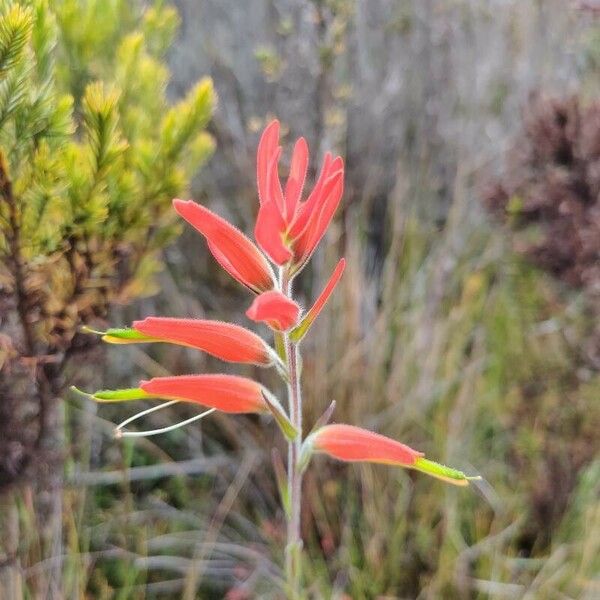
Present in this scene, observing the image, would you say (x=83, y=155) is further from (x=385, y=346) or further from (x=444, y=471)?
(x=385, y=346)

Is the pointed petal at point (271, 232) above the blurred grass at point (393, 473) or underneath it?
above

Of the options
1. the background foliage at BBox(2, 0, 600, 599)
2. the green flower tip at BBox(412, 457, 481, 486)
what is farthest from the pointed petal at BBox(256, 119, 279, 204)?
the background foliage at BBox(2, 0, 600, 599)

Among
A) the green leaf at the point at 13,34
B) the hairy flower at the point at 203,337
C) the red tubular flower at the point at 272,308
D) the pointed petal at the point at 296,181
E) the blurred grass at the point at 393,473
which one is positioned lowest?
the blurred grass at the point at 393,473

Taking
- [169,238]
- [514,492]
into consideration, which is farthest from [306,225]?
[514,492]

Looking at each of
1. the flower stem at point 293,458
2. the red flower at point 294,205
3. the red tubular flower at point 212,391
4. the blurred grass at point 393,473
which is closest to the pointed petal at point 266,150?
the red flower at point 294,205

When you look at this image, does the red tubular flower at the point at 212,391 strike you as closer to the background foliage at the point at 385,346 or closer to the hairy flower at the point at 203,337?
Result: the hairy flower at the point at 203,337

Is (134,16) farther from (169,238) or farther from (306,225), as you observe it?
(306,225)
